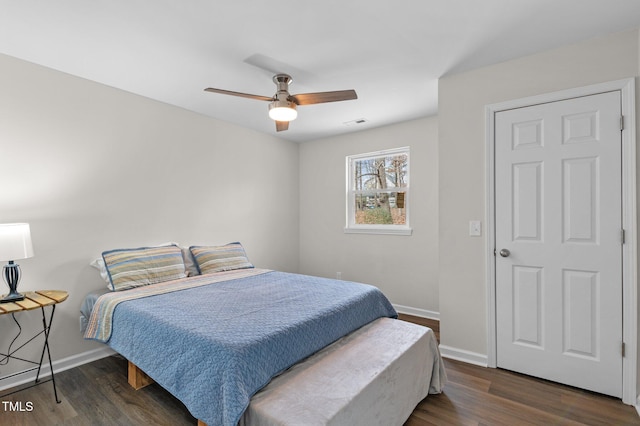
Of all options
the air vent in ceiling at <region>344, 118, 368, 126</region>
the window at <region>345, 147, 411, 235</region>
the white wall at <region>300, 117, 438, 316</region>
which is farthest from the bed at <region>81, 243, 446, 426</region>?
the air vent in ceiling at <region>344, 118, 368, 126</region>

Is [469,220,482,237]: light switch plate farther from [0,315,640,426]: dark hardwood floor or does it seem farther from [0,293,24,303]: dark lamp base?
[0,293,24,303]: dark lamp base

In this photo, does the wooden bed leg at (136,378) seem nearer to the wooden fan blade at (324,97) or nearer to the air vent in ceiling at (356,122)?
the wooden fan blade at (324,97)

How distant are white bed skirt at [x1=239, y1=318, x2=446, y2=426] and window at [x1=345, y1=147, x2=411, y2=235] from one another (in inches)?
80.4

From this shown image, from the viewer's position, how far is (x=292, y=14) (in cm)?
192

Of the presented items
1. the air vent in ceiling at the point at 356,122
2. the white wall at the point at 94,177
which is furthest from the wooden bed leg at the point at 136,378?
the air vent in ceiling at the point at 356,122

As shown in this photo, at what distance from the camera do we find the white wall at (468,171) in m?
2.44

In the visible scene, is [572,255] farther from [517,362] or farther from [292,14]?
[292,14]

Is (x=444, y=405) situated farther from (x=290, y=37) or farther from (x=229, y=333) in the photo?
(x=290, y=37)

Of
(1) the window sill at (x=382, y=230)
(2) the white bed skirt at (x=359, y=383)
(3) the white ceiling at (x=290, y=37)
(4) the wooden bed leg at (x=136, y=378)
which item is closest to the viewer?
(2) the white bed skirt at (x=359, y=383)

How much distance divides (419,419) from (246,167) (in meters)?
3.31

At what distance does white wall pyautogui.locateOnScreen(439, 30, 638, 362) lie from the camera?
244 cm

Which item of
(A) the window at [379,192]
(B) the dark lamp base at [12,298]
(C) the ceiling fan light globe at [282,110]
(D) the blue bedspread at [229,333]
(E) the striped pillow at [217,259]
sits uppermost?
(C) the ceiling fan light globe at [282,110]

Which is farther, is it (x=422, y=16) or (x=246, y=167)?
(x=246, y=167)

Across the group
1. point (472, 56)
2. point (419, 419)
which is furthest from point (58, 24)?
point (419, 419)
